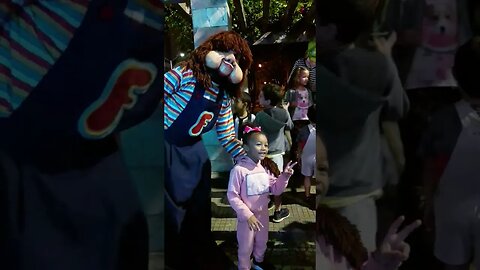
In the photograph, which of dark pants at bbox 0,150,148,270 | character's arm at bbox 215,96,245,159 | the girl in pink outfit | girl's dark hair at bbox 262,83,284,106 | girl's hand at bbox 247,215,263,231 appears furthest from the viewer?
girl's dark hair at bbox 262,83,284,106

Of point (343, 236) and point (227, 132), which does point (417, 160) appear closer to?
point (343, 236)

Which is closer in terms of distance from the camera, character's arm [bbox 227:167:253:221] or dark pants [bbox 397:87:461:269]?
dark pants [bbox 397:87:461:269]

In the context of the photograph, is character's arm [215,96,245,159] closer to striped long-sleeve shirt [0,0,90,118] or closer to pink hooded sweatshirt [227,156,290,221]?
pink hooded sweatshirt [227,156,290,221]

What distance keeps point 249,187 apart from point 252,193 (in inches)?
1.9

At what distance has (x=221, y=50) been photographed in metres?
2.91

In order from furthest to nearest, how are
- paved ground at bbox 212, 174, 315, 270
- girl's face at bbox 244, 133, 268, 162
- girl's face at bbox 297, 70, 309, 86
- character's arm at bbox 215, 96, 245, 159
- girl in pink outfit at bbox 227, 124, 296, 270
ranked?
girl's face at bbox 297, 70, 309, 86
paved ground at bbox 212, 174, 315, 270
character's arm at bbox 215, 96, 245, 159
girl's face at bbox 244, 133, 268, 162
girl in pink outfit at bbox 227, 124, 296, 270

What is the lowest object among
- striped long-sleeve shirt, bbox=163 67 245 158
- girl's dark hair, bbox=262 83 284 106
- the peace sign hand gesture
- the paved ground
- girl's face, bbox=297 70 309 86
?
the paved ground

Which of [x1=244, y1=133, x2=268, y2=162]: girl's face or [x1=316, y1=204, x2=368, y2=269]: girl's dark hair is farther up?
[x1=244, y1=133, x2=268, y2=162]: girl's face

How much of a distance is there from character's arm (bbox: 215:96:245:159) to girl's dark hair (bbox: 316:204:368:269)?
1442mm

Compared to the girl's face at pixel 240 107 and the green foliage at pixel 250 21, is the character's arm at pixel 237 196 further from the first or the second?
the green foliage at pixel 250 21

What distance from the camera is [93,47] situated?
4.97 ft

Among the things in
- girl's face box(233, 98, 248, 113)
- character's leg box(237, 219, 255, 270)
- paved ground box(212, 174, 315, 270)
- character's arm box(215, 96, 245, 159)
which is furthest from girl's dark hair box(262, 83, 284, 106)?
character's leg box(237, 219, 255, 270)

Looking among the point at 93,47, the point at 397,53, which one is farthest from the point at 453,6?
the point at 93,47

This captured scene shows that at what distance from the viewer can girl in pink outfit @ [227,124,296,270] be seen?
269cm
